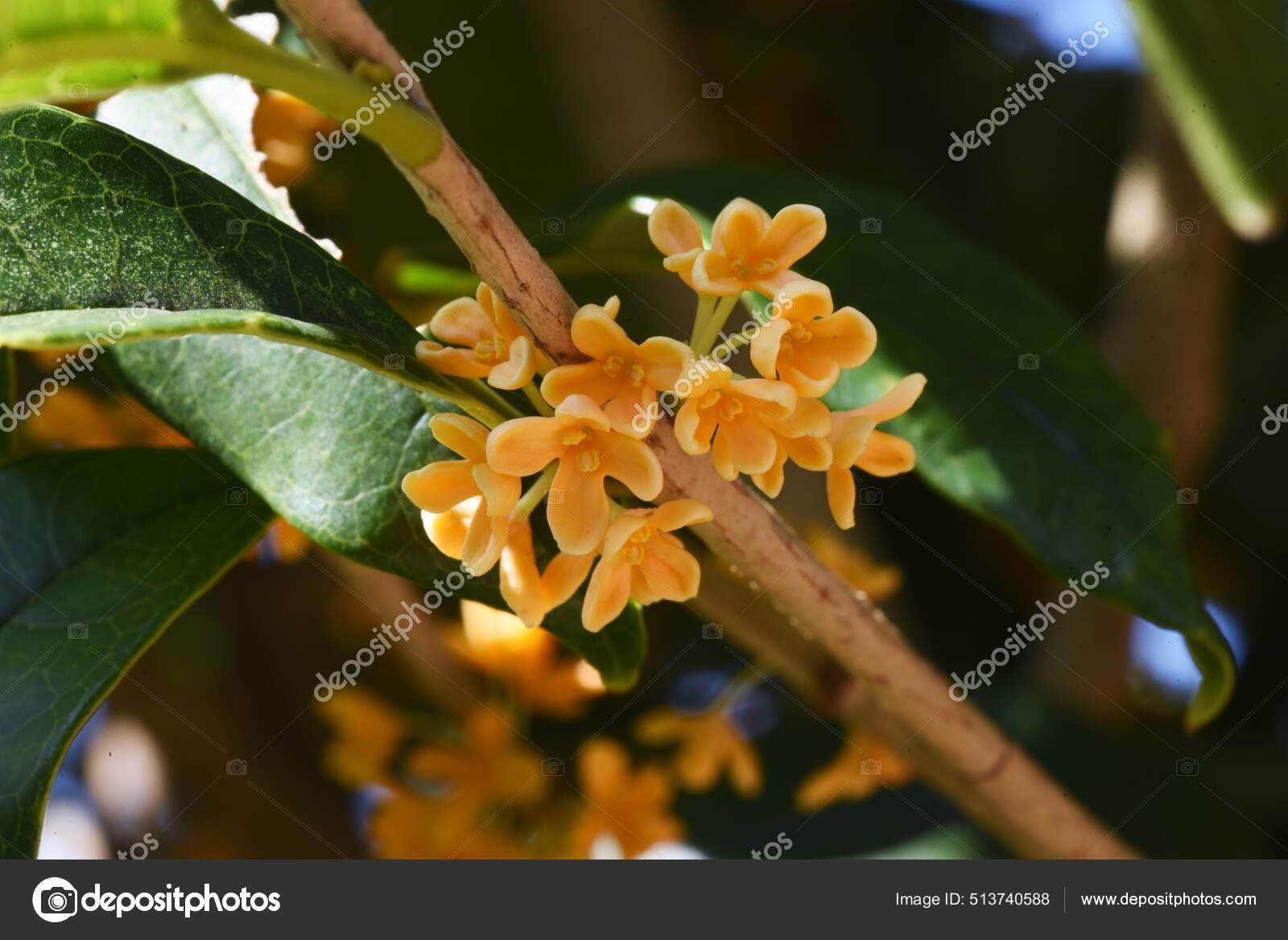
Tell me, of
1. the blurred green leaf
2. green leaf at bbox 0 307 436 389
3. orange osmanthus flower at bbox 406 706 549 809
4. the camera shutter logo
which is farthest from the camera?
orange osmanthus flower at bbox 406 706 549 809

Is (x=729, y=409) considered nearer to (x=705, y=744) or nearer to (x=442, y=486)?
(x=442, y=486)

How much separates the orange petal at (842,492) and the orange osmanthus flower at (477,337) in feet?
0.61

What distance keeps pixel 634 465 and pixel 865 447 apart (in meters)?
0.16

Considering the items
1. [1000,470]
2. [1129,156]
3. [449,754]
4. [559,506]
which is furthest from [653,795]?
[1129,156]

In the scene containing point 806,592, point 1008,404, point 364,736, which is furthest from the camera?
point 364,736

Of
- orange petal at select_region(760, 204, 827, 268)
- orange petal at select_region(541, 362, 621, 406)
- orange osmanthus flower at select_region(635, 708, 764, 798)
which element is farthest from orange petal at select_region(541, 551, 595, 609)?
orange osmanthus flower at select_region(635, 708, 764, 798)

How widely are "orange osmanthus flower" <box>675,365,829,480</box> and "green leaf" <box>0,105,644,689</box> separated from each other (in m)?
0.15

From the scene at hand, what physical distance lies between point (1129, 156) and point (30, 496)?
1446 mm

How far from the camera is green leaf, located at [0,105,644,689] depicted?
22.6 inches

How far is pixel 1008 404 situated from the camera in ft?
2.91

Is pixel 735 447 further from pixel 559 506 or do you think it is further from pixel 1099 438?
pixel 1099 438

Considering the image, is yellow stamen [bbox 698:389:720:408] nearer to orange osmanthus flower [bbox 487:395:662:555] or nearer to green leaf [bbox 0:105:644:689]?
orange osmanthus flower [bbox 487:395:662:555]

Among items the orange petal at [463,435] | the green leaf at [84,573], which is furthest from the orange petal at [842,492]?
the green leaf at [84,573]

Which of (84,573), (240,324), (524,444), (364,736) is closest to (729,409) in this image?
(524,444)
